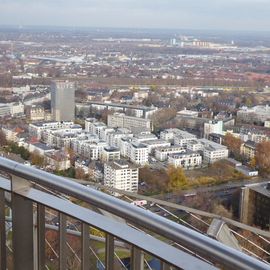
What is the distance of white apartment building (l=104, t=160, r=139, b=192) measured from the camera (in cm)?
484

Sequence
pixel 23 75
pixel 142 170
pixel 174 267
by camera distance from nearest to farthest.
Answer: pixel 174 267
pixel 142 170
pixel 23 75

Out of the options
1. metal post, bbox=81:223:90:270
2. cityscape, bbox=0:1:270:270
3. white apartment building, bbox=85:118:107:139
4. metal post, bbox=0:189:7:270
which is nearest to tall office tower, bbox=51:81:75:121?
cityscape, bbox=0:1:270:270

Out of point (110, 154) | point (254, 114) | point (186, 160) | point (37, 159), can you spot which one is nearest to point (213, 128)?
point (254, 114)

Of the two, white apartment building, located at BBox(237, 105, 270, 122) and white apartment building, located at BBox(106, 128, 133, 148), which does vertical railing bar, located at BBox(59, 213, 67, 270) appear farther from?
white apartment building, located at BBox(237, 105, 270, 122)

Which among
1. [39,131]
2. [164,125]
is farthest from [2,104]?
[164,125]

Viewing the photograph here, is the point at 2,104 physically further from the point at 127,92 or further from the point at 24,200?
the point at 24,200

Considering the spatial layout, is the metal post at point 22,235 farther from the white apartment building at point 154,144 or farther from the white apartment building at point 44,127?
the white apartment building at point 44,127

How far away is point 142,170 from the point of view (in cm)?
538

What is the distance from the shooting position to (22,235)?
554 millimetres

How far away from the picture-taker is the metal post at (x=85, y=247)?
19.1 inches

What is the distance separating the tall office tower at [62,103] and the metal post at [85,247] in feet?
28.6

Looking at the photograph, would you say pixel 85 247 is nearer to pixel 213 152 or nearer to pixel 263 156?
pixel 263 156

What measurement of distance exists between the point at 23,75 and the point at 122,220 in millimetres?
14257

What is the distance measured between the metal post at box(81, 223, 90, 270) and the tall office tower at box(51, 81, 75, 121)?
872 cm
